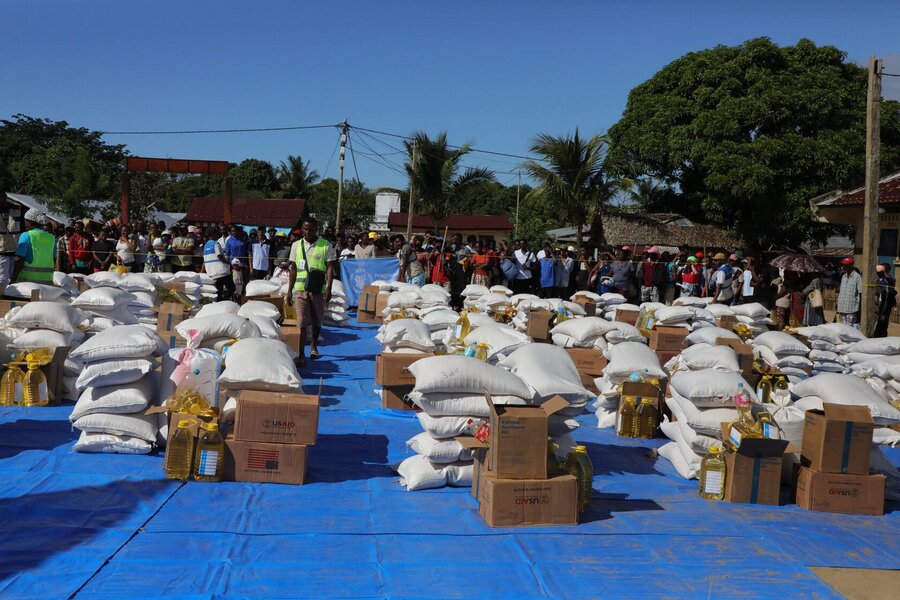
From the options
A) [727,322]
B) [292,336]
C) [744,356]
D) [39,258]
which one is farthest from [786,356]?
[39,258]

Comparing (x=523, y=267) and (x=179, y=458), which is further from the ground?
(x=523, y=267)

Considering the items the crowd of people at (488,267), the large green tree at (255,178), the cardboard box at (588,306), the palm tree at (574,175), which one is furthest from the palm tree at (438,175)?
the large green tree at (255,178)

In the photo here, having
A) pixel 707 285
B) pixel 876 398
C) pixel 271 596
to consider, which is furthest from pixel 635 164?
pixel 271 596

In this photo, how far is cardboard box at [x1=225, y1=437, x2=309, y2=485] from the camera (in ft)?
15.8

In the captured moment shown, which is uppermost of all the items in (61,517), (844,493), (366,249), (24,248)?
(366,249)

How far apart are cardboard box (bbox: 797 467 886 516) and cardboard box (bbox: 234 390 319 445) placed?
3.00 m

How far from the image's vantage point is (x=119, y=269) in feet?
36.4

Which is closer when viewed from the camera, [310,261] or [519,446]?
[519,446]

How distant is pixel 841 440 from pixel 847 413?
0.57ft

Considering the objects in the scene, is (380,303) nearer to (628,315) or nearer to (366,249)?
(366,249)

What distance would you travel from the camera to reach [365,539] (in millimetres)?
4023

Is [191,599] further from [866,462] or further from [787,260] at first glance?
[787,260]

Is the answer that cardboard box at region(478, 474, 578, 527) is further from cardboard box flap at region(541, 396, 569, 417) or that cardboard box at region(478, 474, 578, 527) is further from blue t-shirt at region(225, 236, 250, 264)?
blue t-shirt at region(225, 236, 250, 264)

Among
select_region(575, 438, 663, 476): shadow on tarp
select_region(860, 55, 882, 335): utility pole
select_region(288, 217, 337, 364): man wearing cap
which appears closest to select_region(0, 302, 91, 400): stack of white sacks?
select_region(288, 217, 337, 364): man wearing cap
